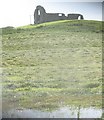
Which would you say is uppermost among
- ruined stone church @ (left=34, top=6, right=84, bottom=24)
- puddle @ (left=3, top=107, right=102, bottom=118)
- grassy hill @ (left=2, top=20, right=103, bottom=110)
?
ruined stone church @ (left=34, top=6, right=84, bottom=24)

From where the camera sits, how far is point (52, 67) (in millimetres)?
50625

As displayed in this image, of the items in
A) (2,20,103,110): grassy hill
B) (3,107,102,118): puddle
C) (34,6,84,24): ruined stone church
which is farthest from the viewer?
(34,6,84,24): ruined stone church

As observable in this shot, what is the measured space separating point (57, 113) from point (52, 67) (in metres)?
23.6

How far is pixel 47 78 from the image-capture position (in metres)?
41.9

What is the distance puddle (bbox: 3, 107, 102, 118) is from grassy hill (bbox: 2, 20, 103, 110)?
4.46 feet

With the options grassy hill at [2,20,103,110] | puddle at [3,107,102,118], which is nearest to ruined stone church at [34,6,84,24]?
grassy hill at [2,20,103,110]

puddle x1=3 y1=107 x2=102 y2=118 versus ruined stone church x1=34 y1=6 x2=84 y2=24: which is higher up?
ruined stone church x1=34 y1=6 x2=84 y2=24

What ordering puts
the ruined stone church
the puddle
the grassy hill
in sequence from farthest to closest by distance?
the ruined stone church → the grassy hill → the puddle

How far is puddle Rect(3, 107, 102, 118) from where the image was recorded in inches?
1043

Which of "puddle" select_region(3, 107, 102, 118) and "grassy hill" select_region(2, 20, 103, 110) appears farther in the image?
"grassy hill" select_region(2, 20, 103, 110)

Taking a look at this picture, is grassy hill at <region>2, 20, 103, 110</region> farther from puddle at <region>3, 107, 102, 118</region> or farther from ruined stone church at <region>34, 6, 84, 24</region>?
ruined stone church at <region>34, 6, 84, 24</region>

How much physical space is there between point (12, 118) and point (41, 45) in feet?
158

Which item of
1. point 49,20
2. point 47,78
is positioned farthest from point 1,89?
point 49,20

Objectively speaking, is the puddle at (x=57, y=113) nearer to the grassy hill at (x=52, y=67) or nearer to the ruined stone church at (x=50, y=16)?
the grassy hill at (x=52, y=67)
